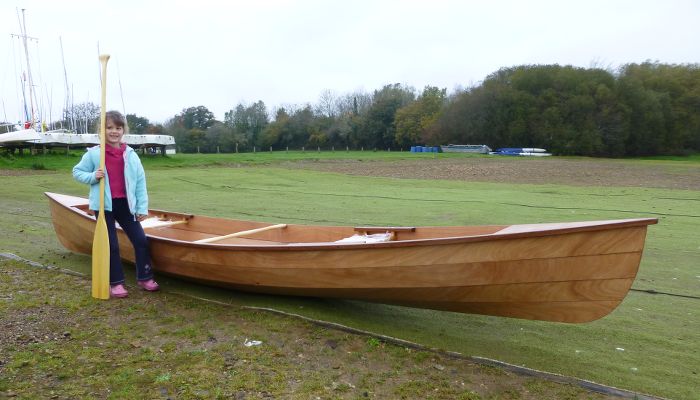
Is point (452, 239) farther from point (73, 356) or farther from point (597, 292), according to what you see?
point (73, 356)

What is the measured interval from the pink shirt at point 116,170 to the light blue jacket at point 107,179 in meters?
0.06

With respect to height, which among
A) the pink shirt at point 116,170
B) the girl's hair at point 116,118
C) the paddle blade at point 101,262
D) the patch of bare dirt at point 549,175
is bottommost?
the patch of bare dirt at point 549,175

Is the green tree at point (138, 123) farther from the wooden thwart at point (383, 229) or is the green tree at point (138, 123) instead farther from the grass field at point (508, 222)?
the wooden thwart at point (383, 229)

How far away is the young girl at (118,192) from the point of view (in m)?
4.74

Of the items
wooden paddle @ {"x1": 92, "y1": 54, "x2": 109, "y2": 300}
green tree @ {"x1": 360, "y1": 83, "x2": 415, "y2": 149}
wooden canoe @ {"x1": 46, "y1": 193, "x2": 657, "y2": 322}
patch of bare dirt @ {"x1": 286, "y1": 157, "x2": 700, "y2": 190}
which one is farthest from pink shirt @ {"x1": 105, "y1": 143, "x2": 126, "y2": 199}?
green tree @ {"x1": 360, "y1": 83, "x2": 415, "y2": 149}

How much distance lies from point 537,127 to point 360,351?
4910 centimetres

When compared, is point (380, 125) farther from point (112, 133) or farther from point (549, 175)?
point (112, 133)

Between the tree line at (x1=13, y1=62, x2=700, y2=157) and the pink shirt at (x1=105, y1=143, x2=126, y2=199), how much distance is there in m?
41.3

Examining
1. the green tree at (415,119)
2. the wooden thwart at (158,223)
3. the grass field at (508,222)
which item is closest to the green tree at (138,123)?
the green tree at (415,119)

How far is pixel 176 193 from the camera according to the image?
15.5 metres

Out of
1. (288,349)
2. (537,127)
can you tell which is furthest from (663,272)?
(537,127)

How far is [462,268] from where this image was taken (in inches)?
138

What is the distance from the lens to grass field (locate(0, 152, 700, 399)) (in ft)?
11.9

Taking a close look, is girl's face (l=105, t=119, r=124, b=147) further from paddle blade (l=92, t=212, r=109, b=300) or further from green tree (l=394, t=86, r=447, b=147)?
green tree (l=394, t=86, r=447, b=147)
